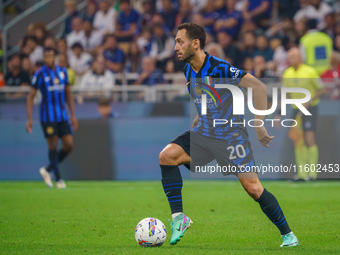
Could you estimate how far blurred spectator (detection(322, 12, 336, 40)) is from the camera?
14.9 meters

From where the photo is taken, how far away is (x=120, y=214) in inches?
340

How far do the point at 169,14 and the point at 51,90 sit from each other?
5517 mm

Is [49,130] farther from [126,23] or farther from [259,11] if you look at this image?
[259,11]

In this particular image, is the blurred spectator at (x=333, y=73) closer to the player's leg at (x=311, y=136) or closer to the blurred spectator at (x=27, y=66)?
the player's leg at (x=311, y=136)

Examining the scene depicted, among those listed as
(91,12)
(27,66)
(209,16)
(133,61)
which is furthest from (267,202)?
(91,12)

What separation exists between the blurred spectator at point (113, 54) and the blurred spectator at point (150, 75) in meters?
1.15

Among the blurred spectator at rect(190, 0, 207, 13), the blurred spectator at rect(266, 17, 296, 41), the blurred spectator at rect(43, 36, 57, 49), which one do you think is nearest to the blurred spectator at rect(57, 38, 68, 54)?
the blurred spectator at rect(43, 36, 57, 49)

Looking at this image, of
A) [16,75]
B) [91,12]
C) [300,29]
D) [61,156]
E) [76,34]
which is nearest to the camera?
[61,156]

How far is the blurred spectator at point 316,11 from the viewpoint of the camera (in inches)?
605

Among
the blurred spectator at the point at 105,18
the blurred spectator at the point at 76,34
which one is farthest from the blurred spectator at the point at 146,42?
the blurred spectator at the point at 76,34

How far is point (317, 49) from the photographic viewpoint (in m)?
14.2

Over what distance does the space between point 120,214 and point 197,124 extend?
95.6 inches

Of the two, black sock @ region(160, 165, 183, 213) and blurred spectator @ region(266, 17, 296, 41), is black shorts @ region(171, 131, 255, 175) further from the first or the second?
blurred spectator @ region(266, 17, 296, 41)

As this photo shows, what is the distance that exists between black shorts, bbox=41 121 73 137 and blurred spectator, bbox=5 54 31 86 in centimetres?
416
